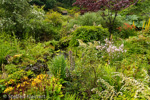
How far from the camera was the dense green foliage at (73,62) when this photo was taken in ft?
6.94

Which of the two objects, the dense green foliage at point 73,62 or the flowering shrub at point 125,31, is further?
the flowering shrub at point 125,31

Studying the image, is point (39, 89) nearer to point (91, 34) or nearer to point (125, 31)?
point (91, 34)

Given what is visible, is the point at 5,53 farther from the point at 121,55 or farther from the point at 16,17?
the point at 121,55

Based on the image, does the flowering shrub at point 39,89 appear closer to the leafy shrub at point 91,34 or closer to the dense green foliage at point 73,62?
the dense green foliage at point 73,62

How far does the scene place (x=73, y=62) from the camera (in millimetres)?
2770

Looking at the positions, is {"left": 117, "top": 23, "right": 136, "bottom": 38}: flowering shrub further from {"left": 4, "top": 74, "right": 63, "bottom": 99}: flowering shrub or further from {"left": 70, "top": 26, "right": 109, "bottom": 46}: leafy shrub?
{"left": 4, "top": 74, "right": 63, "bottom": 99}: flowering shrub

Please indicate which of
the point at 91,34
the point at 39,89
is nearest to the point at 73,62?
the point at 39,89

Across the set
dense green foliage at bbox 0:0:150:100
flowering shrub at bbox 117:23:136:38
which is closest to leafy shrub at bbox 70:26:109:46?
dense green foliage at bbox 0:0:150:100

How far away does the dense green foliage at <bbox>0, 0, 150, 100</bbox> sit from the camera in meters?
2.12

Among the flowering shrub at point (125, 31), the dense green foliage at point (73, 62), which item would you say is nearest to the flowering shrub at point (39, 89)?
the dense green foliage at point (73, 62)

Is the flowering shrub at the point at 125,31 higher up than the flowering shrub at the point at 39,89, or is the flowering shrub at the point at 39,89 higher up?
the flowering shrub at the point at 125,31

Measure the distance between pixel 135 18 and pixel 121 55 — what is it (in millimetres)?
6473

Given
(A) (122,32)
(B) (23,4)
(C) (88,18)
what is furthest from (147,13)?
(B) (23,4)

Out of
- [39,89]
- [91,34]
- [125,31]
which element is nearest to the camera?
[39,89]
